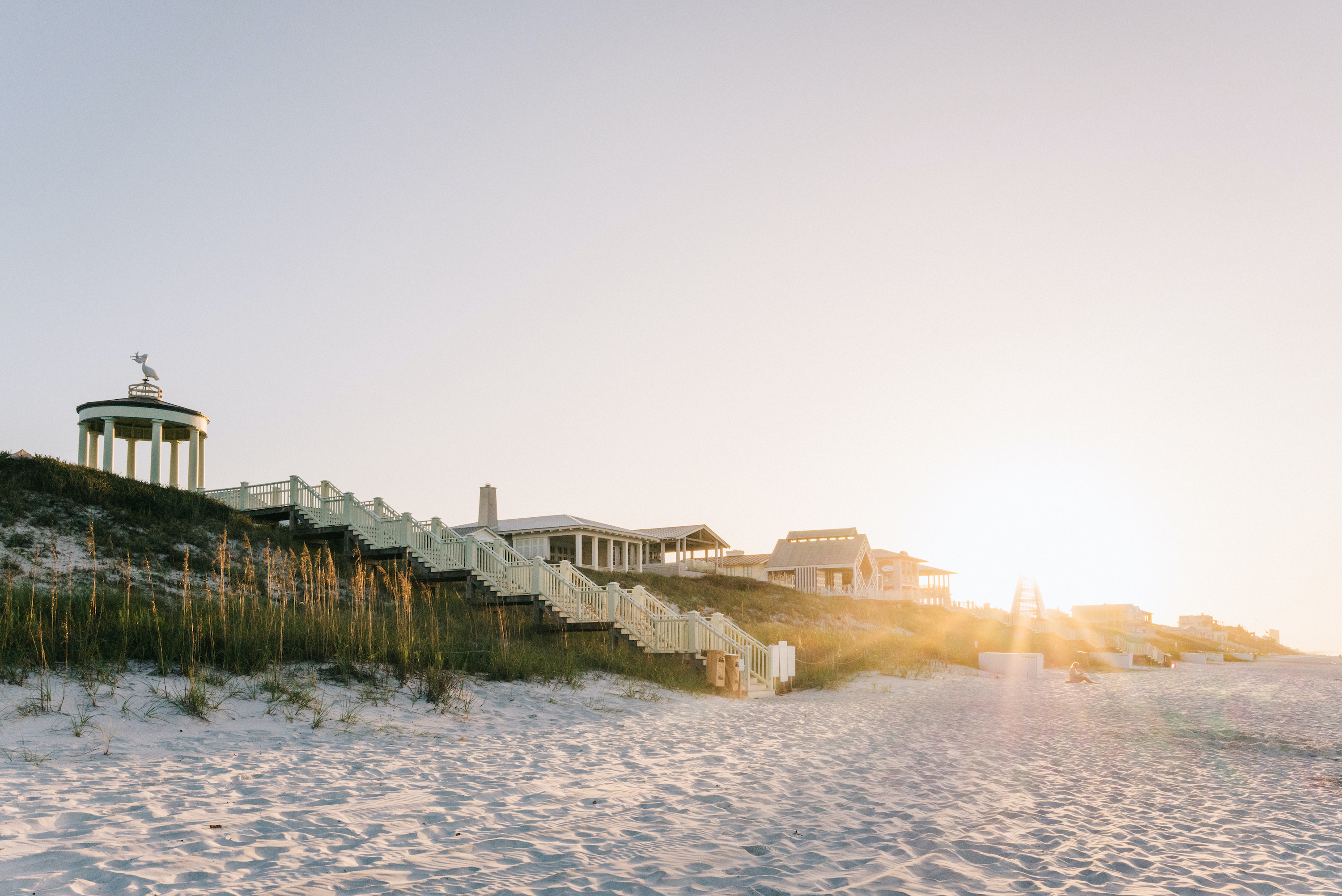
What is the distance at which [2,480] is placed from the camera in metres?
20.1

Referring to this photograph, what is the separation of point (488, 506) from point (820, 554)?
2309 cm

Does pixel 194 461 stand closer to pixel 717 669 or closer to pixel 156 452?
pixel 156 452

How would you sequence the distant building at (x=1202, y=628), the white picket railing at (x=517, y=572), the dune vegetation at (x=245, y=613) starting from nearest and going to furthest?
the dune vegetation at (x=245, y=613) → the white picket railing at (x=517, y=572) → the distant building at (x=1202, y=628)

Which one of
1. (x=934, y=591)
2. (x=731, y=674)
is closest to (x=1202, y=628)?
(x=934, y=591)

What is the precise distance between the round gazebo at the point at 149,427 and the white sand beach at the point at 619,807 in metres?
21.3

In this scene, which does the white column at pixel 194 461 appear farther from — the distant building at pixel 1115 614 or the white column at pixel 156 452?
the distant building at pixel 1115 614

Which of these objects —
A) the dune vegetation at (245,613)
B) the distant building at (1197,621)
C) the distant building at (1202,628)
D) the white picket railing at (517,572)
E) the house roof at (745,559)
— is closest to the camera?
the dune vegetation at (245,613)

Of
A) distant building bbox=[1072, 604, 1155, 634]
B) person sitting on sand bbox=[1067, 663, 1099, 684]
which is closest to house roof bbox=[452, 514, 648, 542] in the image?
person sitting on sand bbox=[1067, 663, 1099, 684]

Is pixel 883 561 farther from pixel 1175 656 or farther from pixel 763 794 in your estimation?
pixel 763 794

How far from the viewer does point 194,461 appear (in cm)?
2758

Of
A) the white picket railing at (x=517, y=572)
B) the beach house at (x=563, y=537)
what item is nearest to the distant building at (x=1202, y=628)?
the beach house at (x=563, y=537)

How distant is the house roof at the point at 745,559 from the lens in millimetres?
54844

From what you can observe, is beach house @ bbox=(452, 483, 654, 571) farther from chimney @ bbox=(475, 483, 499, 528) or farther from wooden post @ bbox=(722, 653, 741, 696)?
wooden post @ bbox=(722, 653, 741, 696)

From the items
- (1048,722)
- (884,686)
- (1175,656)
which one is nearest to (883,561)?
(1175,656)
